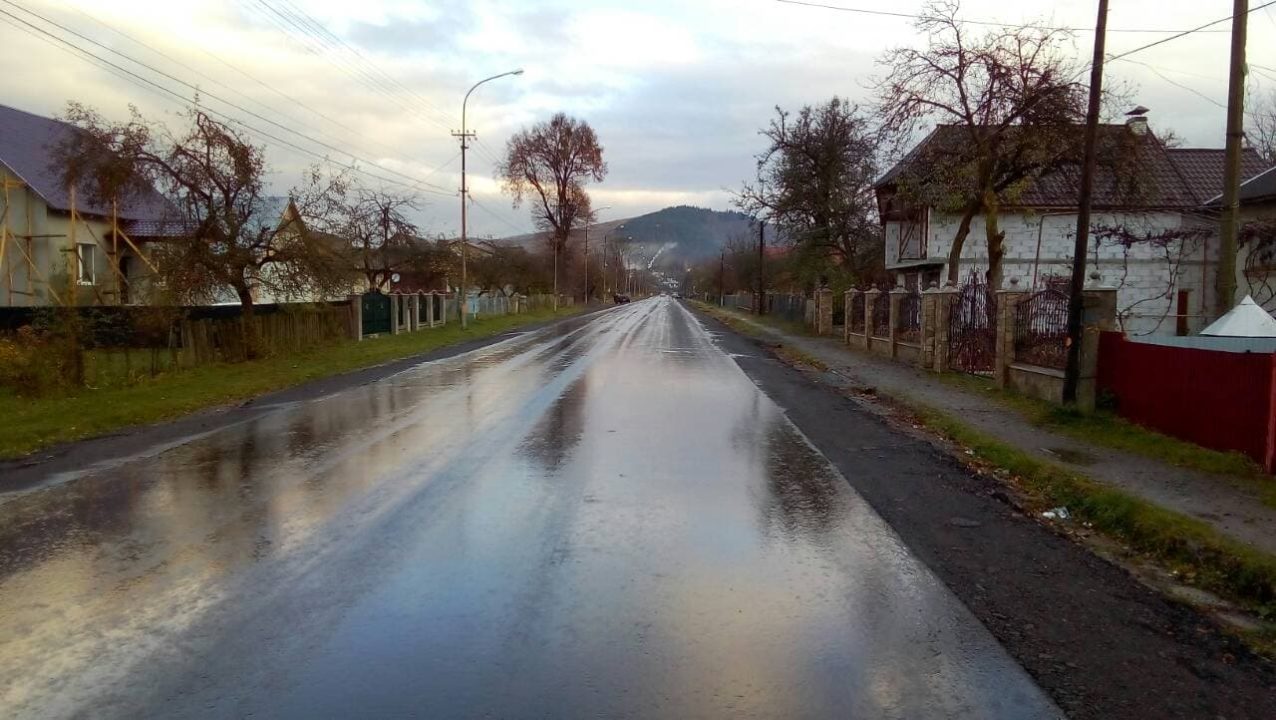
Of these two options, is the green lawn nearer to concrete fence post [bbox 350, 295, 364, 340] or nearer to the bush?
the bush

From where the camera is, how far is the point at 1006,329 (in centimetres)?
1620

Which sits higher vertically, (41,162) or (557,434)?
(41,162)

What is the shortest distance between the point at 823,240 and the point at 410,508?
3451 centimetres

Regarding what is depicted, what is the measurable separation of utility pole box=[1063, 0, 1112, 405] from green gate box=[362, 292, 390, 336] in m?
24.4

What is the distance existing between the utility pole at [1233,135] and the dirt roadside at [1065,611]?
25.0ft

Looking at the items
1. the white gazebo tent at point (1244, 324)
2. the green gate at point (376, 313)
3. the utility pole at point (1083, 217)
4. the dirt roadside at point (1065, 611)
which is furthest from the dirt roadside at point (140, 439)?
the white gazebo tent at point (1244, 324)

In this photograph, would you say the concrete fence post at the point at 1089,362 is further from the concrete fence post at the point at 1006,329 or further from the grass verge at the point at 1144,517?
the concrete fence post at the point at 1006,329

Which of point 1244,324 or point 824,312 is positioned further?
point 824,312

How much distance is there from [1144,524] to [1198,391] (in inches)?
167

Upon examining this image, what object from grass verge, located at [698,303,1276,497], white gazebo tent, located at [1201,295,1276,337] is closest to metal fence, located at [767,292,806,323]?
grass verge, located at [698,303,1276,497]

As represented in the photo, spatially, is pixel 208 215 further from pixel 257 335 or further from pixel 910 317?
pixel 910 317

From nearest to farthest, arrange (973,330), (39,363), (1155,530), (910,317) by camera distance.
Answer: (1155,530), (39,363), (973,330), (910,317)

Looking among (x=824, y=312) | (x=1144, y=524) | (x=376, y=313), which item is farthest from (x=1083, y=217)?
(x=376, y=313)

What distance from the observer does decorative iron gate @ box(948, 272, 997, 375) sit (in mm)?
18078
